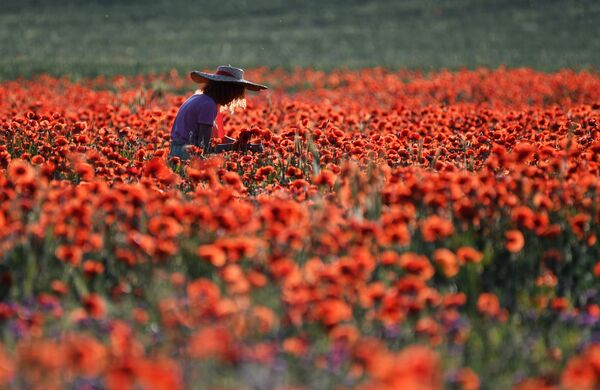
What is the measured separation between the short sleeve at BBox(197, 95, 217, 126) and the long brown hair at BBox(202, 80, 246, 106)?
18 cm

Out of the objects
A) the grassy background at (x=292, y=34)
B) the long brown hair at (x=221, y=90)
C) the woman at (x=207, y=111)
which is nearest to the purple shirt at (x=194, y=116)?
the woman at (x=207, y=111)

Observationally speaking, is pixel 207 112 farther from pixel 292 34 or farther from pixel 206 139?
pixel 292 34

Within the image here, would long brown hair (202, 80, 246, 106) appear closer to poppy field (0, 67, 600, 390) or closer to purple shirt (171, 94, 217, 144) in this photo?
purple shirt (171, 94, 217, 144)

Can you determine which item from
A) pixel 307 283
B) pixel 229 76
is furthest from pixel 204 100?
pixel 307 283

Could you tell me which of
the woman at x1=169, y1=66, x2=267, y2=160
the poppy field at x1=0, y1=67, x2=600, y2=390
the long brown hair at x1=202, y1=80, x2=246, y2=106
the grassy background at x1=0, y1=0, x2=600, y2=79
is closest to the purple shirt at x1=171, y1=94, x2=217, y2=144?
the woman at x1=169, y1=66, x2=267, y2=160

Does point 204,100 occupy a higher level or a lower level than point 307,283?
higher

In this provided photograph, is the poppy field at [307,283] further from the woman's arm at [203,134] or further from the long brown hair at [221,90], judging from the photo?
the long brown hair at [221,90]

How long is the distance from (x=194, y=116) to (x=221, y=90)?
0.40m

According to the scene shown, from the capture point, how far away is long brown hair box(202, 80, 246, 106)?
25.6 feet

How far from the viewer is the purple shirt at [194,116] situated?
753 centimetres

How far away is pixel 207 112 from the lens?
7.54 meters

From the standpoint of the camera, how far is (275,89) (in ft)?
60.9

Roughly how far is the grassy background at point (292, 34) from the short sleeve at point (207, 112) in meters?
12.6

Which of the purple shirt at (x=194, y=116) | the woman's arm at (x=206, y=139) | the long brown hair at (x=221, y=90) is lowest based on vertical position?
the woman's arm at (x=206, y=139)
